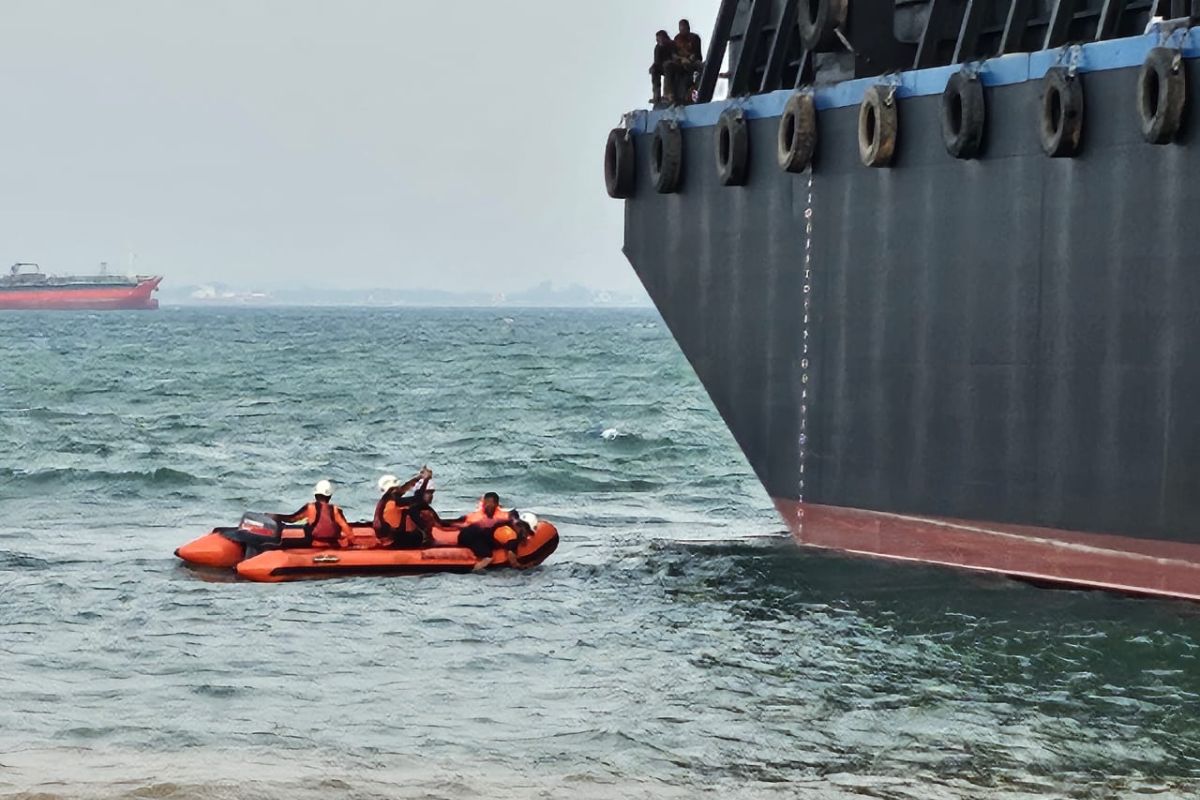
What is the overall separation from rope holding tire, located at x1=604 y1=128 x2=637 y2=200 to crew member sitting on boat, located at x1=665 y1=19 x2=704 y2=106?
797mm

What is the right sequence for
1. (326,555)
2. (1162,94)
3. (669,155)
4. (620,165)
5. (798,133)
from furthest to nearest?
(620,165) < (669,155) < (326,555) < (798,133) < (1162,94)

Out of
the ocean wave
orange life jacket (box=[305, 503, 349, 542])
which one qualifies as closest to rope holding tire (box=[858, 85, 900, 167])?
orange life jacket (box=[305, 503, 349, 542])

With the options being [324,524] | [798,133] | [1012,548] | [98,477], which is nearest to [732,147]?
[798,133]

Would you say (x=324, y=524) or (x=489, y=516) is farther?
(x=489, y=516)

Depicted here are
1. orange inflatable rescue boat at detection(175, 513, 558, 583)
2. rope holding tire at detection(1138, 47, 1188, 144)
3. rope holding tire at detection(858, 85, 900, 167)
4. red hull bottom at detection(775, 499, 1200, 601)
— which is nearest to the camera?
rope holding tire at detection(1138, 47, 1188, 144)

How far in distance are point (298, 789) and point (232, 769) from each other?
710 millimetres

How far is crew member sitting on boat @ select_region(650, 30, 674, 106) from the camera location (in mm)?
22984

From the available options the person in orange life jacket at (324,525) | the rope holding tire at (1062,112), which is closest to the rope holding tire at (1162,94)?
the rope holding tire at (1062,112)

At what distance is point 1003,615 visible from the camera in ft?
54.1

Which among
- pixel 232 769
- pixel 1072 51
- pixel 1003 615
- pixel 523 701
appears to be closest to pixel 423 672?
pixel 523 701

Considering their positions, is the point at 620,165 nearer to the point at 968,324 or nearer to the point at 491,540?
the point at 491,540

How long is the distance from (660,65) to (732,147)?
3.15 m

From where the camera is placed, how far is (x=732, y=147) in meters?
20.3

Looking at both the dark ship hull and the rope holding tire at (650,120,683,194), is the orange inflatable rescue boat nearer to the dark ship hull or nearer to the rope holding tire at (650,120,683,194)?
the dark ship hull
